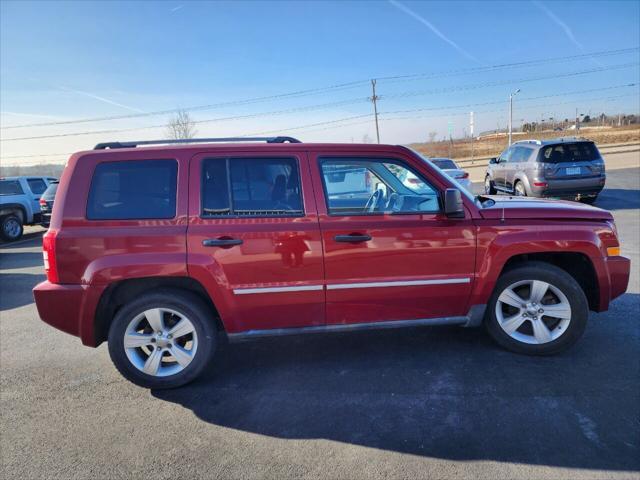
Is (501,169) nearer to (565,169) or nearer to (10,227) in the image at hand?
(565,169)

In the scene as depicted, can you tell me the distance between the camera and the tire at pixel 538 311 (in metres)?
3.30

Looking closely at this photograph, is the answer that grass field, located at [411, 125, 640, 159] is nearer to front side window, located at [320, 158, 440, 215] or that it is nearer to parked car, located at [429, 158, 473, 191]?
parked car, located at [429, 158, 473, 191]

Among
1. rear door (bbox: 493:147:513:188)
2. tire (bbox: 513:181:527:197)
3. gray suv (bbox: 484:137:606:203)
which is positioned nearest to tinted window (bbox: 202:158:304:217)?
gray suv (bbox: 484:137:606:203)

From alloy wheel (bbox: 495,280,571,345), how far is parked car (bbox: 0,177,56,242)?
46.4 feet

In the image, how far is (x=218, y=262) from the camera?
A: 299cm

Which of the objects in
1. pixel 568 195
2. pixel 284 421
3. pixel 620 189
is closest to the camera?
pixel 284 421

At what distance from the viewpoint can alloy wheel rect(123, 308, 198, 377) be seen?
10.1ft

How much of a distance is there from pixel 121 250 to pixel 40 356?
1.97 m

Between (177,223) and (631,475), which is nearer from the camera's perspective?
(631,475)

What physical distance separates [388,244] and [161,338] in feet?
6.41

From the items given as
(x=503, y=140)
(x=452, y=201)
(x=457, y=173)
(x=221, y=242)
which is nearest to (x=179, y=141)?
(x=221, y=242)

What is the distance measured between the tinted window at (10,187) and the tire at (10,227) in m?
0.89

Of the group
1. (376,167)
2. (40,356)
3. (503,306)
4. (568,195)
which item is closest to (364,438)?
(503,306)

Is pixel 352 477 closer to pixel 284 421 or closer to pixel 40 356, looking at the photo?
pixel 284 421
